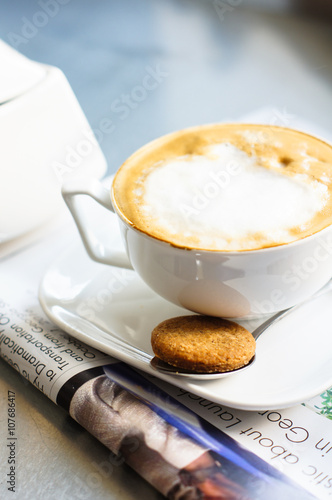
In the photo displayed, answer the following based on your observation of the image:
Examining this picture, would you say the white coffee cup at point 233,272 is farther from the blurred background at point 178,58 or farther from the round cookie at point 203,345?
the blurred background at point 178,58

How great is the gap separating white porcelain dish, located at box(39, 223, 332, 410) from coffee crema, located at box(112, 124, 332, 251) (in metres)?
0.13

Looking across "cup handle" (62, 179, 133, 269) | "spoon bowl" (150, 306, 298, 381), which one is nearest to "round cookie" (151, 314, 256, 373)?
"spoon bowl" (150, 306, 298, 381)

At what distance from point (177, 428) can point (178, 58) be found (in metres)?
1.23

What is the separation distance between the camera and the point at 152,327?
673mm

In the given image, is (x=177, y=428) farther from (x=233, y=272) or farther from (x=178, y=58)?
(x=178, y=58)

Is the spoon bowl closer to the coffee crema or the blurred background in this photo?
the coffee crema

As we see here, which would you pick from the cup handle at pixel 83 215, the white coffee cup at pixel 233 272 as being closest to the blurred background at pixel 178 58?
the cup handle at pixel 83 215

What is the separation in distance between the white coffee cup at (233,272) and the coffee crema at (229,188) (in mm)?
10

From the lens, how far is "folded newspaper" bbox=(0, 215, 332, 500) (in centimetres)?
49

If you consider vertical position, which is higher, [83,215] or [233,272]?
[233,272]

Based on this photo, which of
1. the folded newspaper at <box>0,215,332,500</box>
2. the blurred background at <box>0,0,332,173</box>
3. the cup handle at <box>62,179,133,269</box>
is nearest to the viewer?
the folded newspaper at <box>0,215,332,500</box>

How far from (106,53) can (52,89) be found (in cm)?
85

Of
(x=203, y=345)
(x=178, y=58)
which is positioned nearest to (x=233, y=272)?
(x=203, y=345)

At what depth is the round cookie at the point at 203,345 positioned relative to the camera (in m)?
0.55
